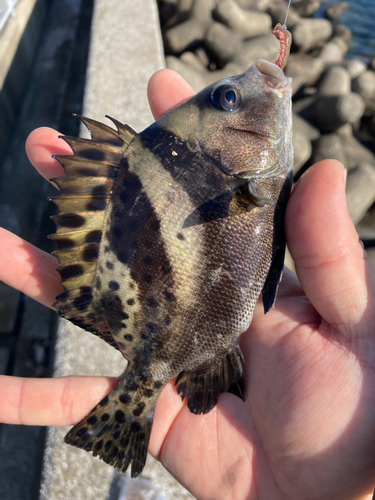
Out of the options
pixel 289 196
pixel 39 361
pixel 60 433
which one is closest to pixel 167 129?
pixel 289 196

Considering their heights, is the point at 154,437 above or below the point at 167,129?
below


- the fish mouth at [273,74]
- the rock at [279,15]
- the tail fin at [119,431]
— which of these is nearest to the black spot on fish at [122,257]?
the tail fin at [119,431]

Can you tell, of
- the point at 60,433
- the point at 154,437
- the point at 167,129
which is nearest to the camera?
the point at 167,129

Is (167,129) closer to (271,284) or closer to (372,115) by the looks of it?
(271,284)

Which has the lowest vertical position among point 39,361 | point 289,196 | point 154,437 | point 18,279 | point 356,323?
point 39,361

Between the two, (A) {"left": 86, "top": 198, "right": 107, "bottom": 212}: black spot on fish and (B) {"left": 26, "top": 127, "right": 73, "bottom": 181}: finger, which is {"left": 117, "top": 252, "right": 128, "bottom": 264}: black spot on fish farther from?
(B) {"left": 26, "top": 127, "right": 73, "bottom": 181}: finger

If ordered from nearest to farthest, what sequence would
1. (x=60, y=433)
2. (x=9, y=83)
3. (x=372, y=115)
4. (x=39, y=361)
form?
(x=60, y=433), (x=39, y=361), (x=9, y=83), (x=372, y=115)

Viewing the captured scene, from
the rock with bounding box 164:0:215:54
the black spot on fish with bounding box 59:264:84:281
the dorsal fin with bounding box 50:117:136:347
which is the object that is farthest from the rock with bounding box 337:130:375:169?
the black spot on fish with bounding box 59:264:84:281
